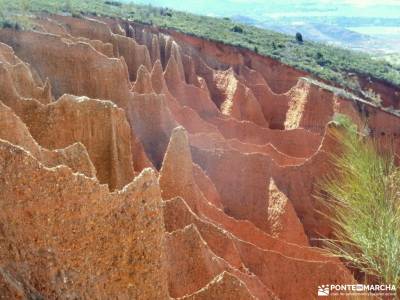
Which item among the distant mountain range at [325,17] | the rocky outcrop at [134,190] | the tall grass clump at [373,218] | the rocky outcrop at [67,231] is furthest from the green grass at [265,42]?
the distant mountain range at [325,17]

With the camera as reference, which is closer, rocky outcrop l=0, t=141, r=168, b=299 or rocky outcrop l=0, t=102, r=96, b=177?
rocky outcrop l=0, t=141, r=168, b=299

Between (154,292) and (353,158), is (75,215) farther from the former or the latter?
(353,158)

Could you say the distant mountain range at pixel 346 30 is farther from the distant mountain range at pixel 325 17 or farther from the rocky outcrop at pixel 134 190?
the rocky outcrop at pixel 134 190

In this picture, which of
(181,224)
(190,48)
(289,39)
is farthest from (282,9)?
(181,224)

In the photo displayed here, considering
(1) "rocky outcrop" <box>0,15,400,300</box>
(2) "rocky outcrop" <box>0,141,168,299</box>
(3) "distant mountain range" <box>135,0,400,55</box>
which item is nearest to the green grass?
(1) "rocky outcrop" <box>0,15,400,300</box>

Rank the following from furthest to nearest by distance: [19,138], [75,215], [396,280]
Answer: [19,138] < [75,215] < [396,280]

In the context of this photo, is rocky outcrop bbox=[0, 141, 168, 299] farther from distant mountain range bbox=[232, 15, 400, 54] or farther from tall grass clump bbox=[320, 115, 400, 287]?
distant mountain range bbox=[232, 15, 400, 54]

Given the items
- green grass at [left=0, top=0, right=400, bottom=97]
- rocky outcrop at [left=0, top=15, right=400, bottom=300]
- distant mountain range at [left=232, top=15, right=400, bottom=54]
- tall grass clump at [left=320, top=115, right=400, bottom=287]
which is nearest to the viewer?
tall grass clump at [left=320, top=115, right=400, bottom=287]

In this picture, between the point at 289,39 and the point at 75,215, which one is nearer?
the point at 75,215
